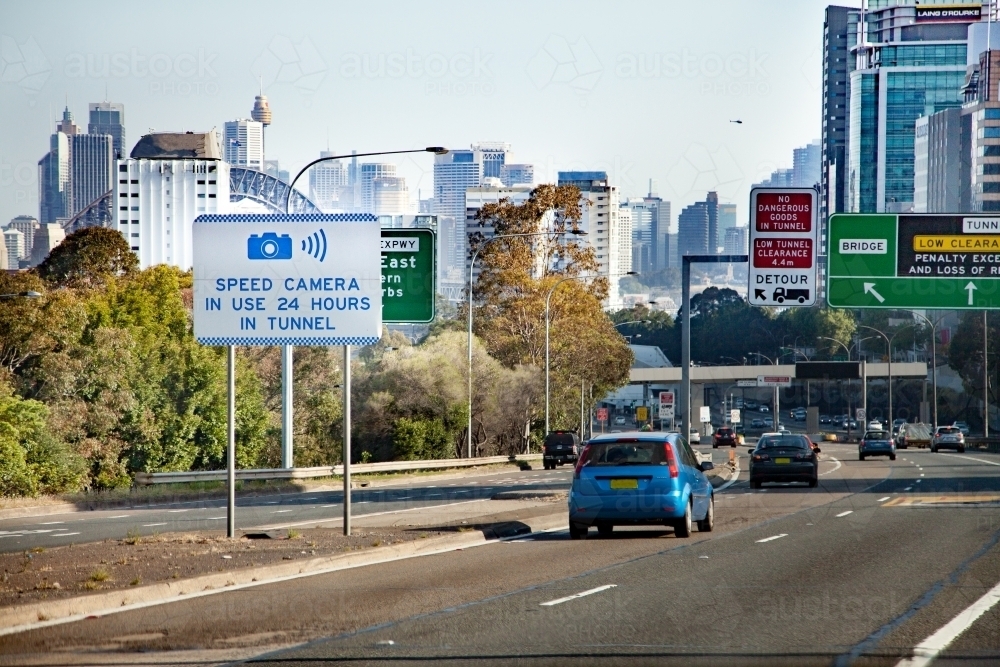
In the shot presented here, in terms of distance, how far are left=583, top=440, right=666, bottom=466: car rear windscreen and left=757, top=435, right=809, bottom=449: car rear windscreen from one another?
16880 mm

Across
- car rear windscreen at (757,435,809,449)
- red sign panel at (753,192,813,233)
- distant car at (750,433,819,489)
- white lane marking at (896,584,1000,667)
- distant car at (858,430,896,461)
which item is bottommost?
distant car at (858,430,896,461)

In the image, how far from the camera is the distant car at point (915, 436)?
96.0m

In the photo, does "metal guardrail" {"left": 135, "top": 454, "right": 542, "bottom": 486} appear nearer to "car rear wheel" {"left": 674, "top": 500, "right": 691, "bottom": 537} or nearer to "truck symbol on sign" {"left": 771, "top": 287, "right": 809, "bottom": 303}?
"truck symbol on sign" {"left": 771, "top": 287, "right": 809, "bottom": 303}

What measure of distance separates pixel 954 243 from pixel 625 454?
17709 mm

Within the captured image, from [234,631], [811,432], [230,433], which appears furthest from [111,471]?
[811,432]

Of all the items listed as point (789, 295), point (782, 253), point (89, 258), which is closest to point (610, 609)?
point (789, 295)

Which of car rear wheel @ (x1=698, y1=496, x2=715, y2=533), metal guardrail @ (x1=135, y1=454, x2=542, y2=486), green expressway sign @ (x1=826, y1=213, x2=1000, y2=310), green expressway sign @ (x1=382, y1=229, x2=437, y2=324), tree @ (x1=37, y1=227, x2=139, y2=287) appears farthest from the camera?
tree @ (x1=37, y1=227, x2=139, y2=287)

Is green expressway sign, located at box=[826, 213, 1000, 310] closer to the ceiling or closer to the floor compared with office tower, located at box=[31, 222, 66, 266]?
closer to the floor

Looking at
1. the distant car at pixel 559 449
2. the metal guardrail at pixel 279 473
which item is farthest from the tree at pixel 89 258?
the metal guardrail at pixel 279 473

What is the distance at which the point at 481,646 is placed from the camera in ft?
35.3

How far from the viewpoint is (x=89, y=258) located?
77625 mm

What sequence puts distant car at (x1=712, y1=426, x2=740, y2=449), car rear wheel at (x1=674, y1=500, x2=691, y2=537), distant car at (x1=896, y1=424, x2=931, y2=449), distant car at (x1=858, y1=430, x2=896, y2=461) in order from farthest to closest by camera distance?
1. distant car at (x1=896, y1=424, x2=931, y2=449)
2. distant car at (x1=712, y1=426, x2=740, y2=449)
3. distant car at (x1=858, y1=430, x2=896, y2=461)
4. car rear wheel at (x1=674, y1=500, x2=691, y2=537)

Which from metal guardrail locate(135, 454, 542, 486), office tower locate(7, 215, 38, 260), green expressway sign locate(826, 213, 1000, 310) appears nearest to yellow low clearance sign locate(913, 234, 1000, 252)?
green expressway sign locate(826, 213, 1000, 310)

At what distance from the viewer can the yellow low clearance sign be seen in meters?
35.0
